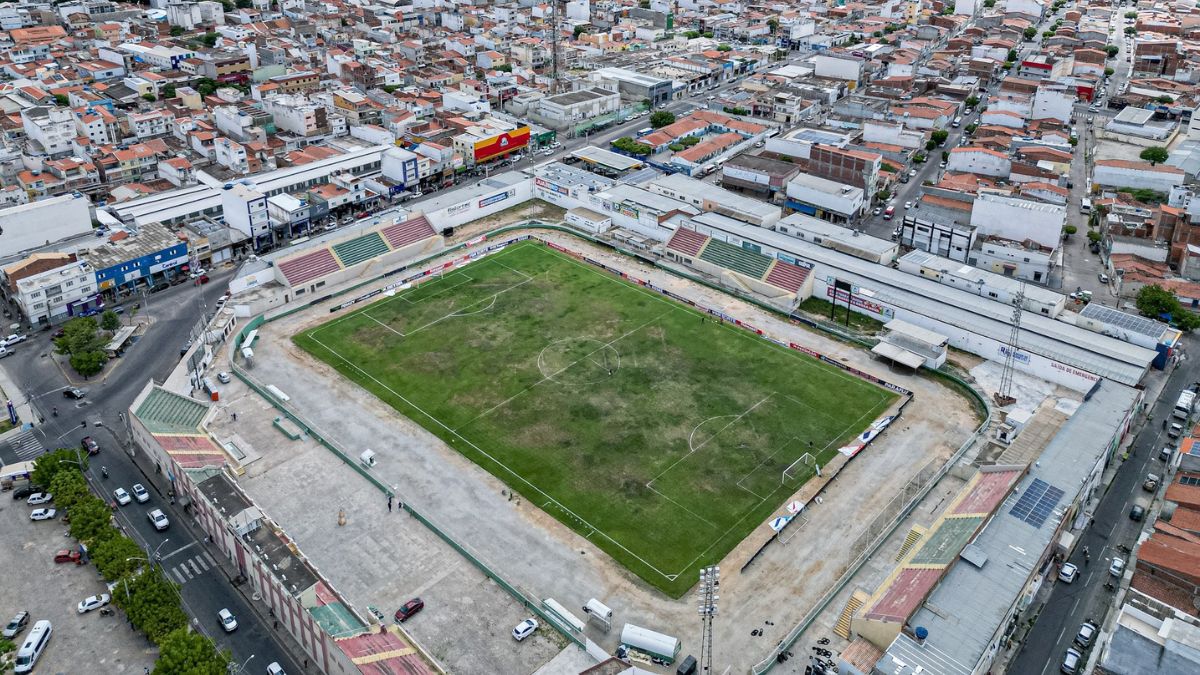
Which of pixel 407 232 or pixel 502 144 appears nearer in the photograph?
pixel 407 232

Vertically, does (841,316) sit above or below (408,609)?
above

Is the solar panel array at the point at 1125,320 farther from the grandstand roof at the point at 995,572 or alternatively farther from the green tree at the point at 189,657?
the green tree at the point at 189,657

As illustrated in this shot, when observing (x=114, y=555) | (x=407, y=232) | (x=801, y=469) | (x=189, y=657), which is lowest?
(x=801, y=469)

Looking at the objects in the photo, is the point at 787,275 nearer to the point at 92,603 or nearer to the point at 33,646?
the point at 92,603

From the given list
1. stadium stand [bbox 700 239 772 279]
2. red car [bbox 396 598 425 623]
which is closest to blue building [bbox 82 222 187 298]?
red car [bbox 396 598 425 623]

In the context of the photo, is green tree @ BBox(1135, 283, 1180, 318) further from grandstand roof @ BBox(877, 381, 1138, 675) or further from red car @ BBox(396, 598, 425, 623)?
red car @ BBox(396, 598, 425, 623)

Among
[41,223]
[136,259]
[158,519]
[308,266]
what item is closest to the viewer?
[158,519]

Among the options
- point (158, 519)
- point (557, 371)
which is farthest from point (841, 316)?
point (158, 519)
